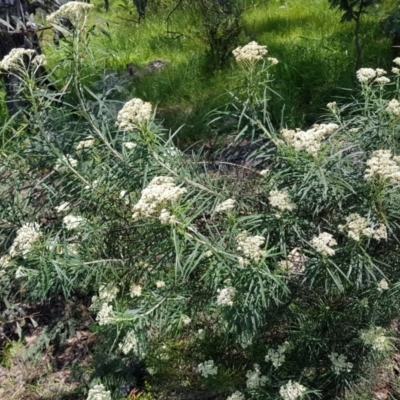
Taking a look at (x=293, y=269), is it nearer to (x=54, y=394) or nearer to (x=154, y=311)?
(x=154, y=311)

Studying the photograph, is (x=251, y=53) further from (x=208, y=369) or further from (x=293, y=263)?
(x=208, y=369)

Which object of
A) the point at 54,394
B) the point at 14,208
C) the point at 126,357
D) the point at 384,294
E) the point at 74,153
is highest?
the point at 74,153

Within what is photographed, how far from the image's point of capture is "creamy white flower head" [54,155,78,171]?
1908 millimetres

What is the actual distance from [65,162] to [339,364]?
1.26 meters

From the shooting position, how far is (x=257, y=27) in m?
6.03

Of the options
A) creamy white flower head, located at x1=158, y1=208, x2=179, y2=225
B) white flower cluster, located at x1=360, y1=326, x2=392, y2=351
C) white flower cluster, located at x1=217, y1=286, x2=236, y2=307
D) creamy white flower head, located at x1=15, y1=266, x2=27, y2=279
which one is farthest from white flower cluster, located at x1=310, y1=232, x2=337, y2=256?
creamy white flower head, located at x1=15, y1=266, x2=27, y2=279

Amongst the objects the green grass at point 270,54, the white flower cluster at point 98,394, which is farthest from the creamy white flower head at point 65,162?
the green grass at point 270,54

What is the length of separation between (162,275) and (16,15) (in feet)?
8.53

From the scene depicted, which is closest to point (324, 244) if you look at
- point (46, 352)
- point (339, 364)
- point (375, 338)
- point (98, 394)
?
point (375, 338)

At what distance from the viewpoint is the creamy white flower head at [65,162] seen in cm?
191

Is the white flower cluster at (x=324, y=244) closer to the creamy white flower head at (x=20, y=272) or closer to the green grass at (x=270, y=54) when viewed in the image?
the creamy white flower head at (x=20, y=272)

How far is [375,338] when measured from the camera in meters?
1.92

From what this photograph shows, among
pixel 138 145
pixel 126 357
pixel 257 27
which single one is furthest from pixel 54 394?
pixel 257 27

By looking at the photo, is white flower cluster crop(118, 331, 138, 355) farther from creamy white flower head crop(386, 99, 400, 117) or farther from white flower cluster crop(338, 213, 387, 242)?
creamy white flower head crop(386, 99, 400, 117)
